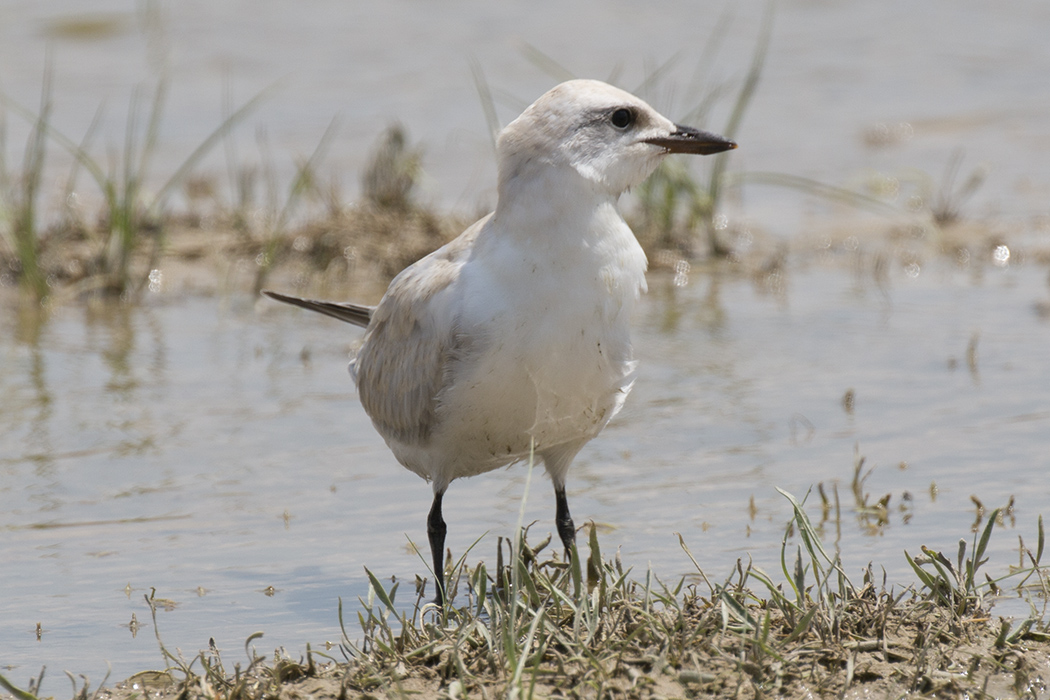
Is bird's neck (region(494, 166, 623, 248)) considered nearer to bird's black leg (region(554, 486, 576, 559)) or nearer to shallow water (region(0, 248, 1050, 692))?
bird's black leg (region(554, 486, 576, 559))

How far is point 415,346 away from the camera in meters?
3.98

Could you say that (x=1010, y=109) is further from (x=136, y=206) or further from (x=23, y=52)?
(x=23, y=52)

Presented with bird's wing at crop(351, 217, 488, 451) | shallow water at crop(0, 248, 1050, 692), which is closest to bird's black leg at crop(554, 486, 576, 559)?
shallow water at crop(0, 248, 1050, 692)

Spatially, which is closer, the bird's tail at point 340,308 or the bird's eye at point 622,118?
the bird's eye at point 622,118

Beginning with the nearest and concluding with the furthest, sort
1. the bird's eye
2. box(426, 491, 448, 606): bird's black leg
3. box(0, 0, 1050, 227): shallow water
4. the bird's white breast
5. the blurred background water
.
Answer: the bird's white breast
the bird's eye
box(426, 491, 448, 606): bird's black leg
the blurred background water
box(0, 0, 1050, 227): shallow water

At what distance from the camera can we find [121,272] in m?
7.49

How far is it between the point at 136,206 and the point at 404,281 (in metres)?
4.30

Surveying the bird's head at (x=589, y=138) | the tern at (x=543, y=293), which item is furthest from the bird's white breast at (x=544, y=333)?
the bird's head at (x=589, y=138)

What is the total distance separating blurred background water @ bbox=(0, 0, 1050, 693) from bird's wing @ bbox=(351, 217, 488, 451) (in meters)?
0.38

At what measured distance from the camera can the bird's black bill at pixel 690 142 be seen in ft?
12.7

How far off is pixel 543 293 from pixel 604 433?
189cm

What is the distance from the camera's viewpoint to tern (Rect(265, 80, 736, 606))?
3.62m

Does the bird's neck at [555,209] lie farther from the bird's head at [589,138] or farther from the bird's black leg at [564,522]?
the bird's black leg at [564,522]

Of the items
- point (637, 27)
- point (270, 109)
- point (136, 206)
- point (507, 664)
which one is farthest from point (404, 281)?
point (637, 27)
